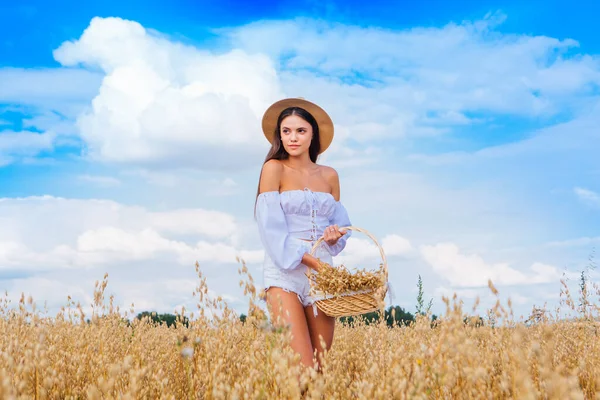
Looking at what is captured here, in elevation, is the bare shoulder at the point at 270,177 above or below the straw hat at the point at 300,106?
below

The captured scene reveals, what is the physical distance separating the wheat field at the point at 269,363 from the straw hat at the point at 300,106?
165 cm

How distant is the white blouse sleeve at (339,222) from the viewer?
156 inches

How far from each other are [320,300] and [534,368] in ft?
4.36

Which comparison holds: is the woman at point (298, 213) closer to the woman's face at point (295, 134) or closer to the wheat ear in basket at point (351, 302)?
the woman's face at point (295, 134)

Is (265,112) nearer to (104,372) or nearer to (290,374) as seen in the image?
(104,372)

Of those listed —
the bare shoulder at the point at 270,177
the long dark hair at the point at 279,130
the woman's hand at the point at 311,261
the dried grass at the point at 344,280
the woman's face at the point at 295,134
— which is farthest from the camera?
the long dark hair at the point at 279,130

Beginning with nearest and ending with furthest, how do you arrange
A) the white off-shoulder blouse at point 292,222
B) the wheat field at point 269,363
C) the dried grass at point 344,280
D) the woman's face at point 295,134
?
1. the wheat field at point 269,363
2. the dried grass at point 344,280
3. the white off-shoulder blouse at point 292,222
4. the woman's face at point 295,134

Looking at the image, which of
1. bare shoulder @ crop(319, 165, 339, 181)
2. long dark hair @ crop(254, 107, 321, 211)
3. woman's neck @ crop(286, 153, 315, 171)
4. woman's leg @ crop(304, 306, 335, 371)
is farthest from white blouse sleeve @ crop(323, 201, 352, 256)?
long dark hair @ crop(254, 107, 321, 211)

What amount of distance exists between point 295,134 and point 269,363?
220 cm

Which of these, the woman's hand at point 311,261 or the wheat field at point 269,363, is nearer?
the wheat field at point 269,363

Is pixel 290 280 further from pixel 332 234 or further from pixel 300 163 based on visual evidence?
pixel 300 163

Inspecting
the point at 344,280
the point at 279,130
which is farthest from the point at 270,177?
the point at 344,280

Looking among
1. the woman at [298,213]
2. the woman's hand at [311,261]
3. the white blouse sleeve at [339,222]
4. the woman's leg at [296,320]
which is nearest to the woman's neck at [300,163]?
the woman at [298,213]

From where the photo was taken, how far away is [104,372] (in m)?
2.91
